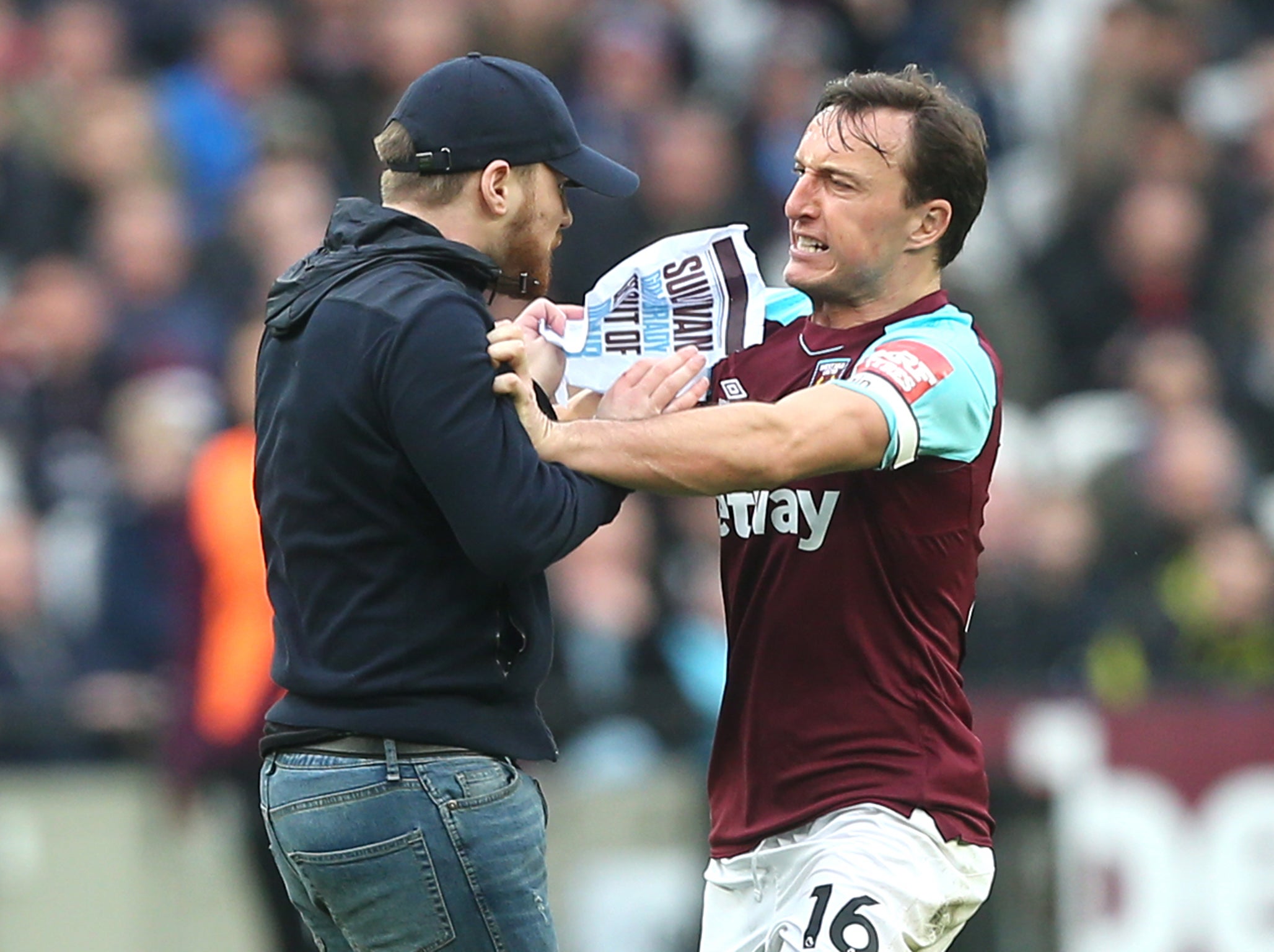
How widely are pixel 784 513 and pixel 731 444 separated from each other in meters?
0.36

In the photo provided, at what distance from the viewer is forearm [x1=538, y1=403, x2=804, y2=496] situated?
14.0 feet

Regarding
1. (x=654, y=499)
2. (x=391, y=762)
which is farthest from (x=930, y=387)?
(x=654, y=499)

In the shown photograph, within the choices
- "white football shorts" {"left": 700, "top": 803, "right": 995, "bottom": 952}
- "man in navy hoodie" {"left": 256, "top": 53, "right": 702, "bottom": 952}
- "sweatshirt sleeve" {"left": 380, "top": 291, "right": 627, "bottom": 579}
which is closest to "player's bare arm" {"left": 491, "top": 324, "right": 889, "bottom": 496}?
"man in navy hoodie" {"left": 256, "top": 53, "right": 702, "bottom": 952}

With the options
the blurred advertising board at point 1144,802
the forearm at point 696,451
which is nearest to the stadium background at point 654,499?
the blurred advertising board at point 1144,802

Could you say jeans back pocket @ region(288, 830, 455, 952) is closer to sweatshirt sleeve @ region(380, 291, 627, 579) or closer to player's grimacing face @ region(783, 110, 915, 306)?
sweatshirt sleeve @ region(380, 291, 627, 579)

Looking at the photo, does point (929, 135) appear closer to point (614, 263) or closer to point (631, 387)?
point (631, 387)

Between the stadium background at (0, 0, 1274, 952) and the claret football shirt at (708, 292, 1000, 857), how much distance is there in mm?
3297

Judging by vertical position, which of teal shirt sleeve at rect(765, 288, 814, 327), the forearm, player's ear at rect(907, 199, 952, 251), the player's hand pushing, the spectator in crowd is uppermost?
player's ear at rect(907, 199, 952, 251)

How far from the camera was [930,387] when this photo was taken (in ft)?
14.6

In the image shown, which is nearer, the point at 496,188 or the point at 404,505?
the point at 404,505

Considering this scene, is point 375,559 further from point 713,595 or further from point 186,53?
point 186,53

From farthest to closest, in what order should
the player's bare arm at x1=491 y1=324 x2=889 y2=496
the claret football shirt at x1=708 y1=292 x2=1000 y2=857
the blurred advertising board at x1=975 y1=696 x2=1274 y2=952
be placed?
the blurred advertising board at x1=975 y1=696 x2=1274 y2=952, the claret football shirt at x1=708 y1=292 x2=1000 y2=857, the player's bare arm at x1=491 y1=324 x2=889 y2=496

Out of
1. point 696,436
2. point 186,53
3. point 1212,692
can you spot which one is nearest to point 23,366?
point 186,53

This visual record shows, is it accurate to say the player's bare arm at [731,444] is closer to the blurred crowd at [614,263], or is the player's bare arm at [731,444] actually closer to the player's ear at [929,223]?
the player's ear at [929,223]
